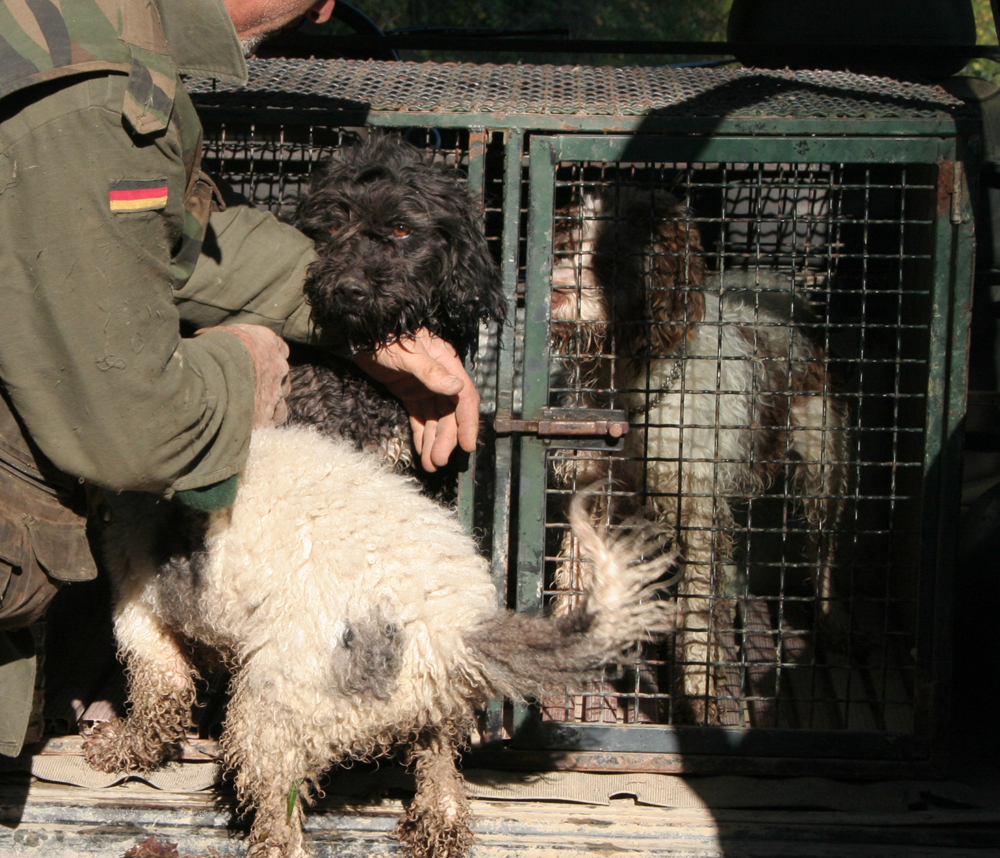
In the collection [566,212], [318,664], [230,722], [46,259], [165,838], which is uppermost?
[566,212]

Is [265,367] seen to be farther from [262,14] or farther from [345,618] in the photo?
[262,14]

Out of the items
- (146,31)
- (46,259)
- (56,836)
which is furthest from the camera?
(56,836)

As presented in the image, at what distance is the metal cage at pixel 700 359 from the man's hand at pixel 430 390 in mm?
134

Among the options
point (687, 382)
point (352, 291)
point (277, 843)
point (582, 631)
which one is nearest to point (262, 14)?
point (352, 291)

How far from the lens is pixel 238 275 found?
2908 millimetres

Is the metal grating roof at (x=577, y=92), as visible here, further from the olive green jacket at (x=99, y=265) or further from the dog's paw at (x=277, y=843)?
the dog's paw at (x=277, y=843)

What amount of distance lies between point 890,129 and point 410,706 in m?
2.18

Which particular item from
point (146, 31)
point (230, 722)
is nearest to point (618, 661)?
point (230, 722)

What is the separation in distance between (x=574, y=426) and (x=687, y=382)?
0.81m

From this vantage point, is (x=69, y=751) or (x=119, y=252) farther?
(x=69, y=751)

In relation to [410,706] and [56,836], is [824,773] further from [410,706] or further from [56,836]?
[56,836]

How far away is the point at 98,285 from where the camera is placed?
5.92 ft

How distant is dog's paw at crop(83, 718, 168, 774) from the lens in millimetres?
2982

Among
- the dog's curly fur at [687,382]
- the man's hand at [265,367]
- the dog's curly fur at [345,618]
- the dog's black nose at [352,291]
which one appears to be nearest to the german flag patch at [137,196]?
the man's hand at [265,367]
